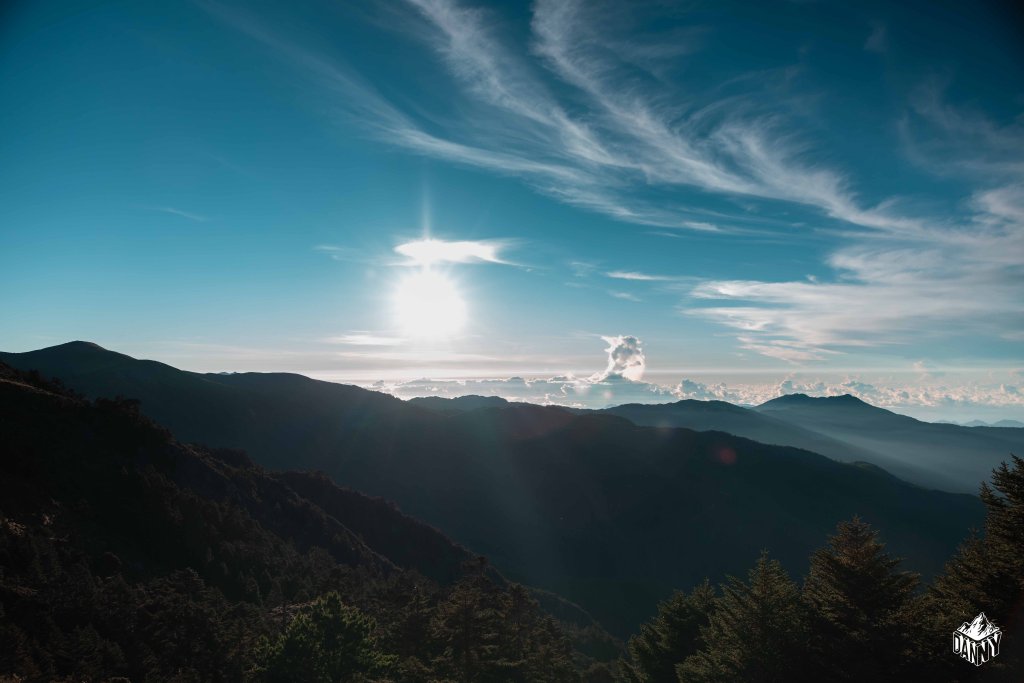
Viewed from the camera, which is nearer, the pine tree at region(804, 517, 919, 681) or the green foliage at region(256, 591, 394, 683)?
the pine tree at region(804, 517, 919, 681)

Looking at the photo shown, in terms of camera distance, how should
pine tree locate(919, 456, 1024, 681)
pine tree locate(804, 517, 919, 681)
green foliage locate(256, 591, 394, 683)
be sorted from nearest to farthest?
pine tree locate(919, 456, 1024, 681)
pine tree locate(804, 517, 919, 681)
green foliage locate(256, 591, 394, 683)

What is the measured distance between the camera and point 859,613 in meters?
21.9

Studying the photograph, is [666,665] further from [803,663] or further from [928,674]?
[928,674]

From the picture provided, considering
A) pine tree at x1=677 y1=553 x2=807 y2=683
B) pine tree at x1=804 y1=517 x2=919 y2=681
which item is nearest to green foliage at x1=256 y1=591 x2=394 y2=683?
pine tree at x1=677 y1=553 x2=807 y2=683

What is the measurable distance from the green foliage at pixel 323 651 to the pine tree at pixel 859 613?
23658 millimetres

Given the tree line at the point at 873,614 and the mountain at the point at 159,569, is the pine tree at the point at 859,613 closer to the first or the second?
the tree line at the point at 873,614

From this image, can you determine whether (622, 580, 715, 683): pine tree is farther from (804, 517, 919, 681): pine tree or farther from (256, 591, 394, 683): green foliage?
(256, 591, 394, 683): green foliage

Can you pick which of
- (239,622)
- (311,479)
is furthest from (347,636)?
(311,479)

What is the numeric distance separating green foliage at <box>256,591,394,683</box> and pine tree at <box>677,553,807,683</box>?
19310mm

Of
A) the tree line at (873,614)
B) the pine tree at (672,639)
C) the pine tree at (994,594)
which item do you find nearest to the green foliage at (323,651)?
the tree line at (873,614)

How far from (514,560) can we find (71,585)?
17481 centimetres

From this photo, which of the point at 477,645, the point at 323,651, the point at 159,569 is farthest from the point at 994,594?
the point at 159,569

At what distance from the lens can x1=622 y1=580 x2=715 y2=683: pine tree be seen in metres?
37.4

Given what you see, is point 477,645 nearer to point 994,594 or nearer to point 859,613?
point 859,613
